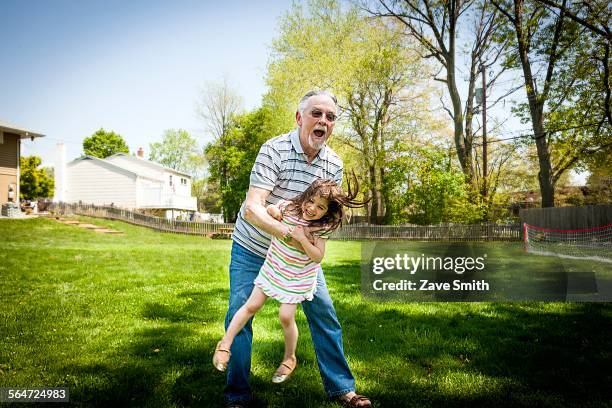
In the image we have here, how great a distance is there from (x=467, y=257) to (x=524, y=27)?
623 inches

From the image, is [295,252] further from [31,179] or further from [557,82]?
[31,179]

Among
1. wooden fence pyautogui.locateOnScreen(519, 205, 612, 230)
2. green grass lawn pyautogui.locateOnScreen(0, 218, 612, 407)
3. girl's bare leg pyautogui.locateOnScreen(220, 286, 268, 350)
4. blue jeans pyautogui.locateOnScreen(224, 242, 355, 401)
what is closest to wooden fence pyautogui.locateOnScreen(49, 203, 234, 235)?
wooden fence pyautogui.locateOnScreen(519, 205, 612, 230)

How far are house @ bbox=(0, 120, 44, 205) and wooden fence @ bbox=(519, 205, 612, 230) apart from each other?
2955cm

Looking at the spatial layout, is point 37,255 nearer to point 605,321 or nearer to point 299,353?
point 299,353

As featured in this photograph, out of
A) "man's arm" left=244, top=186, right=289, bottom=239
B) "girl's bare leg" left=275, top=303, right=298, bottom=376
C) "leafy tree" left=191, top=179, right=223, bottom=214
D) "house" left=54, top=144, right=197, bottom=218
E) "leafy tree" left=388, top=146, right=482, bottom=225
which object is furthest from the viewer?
"leafy tree" left=191, top=179, right=223, bottom=214

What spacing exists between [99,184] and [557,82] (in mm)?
37331

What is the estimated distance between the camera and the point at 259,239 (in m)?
3.03

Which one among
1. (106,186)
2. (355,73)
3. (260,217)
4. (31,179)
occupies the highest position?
(355,73)

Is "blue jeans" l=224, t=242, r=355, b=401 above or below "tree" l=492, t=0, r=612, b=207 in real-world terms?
below

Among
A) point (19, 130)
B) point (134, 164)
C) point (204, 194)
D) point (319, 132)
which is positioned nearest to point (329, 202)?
point (319, 132)

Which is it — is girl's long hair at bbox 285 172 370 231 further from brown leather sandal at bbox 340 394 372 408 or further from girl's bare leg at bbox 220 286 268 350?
brown leather sandal at bbox 340 394 372 408

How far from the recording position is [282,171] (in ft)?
9.53

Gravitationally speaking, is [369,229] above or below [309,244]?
below

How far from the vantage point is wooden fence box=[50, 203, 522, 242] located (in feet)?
81.7
